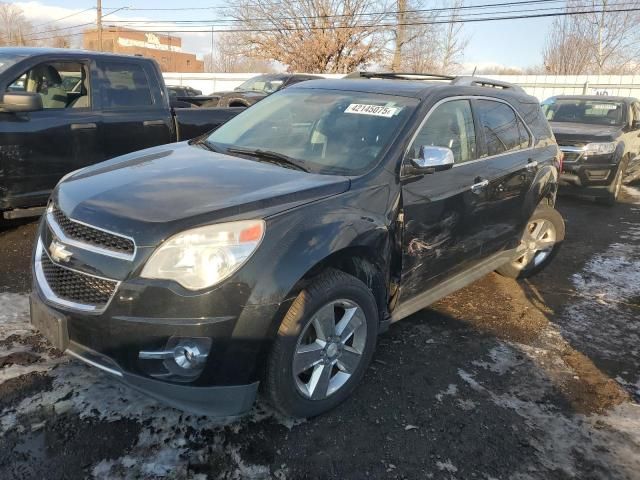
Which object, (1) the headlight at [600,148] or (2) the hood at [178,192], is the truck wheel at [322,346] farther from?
(1) the headlight at [600,148]

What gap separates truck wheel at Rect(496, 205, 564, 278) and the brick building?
5279cm

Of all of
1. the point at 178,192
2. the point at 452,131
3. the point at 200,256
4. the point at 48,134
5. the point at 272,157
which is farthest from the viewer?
the point at 48,134

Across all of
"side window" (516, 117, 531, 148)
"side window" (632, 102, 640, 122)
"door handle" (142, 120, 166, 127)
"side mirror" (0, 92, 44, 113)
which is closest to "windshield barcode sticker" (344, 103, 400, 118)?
"side window" (516, 117, 531, 148)

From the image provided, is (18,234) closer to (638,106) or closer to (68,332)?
(68,332)

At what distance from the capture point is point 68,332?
2.43 meters

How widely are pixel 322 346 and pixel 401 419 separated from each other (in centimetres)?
62

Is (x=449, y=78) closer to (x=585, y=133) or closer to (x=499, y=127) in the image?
(x=499, y=127)

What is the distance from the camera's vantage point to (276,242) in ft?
7.89

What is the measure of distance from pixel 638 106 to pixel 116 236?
11.5m

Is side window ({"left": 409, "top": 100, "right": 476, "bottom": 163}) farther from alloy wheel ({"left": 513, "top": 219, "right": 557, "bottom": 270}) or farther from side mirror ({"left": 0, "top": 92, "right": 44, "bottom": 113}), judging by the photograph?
side mirror ({"left": 0, "top": 92, "right": 44, "bottom": 113})

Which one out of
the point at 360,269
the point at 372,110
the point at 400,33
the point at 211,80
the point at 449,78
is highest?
the point at 400,33

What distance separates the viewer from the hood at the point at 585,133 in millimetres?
8974

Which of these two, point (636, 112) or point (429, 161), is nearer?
point (429, 161)

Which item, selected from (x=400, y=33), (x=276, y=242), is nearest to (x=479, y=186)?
(x=276, y=242)
